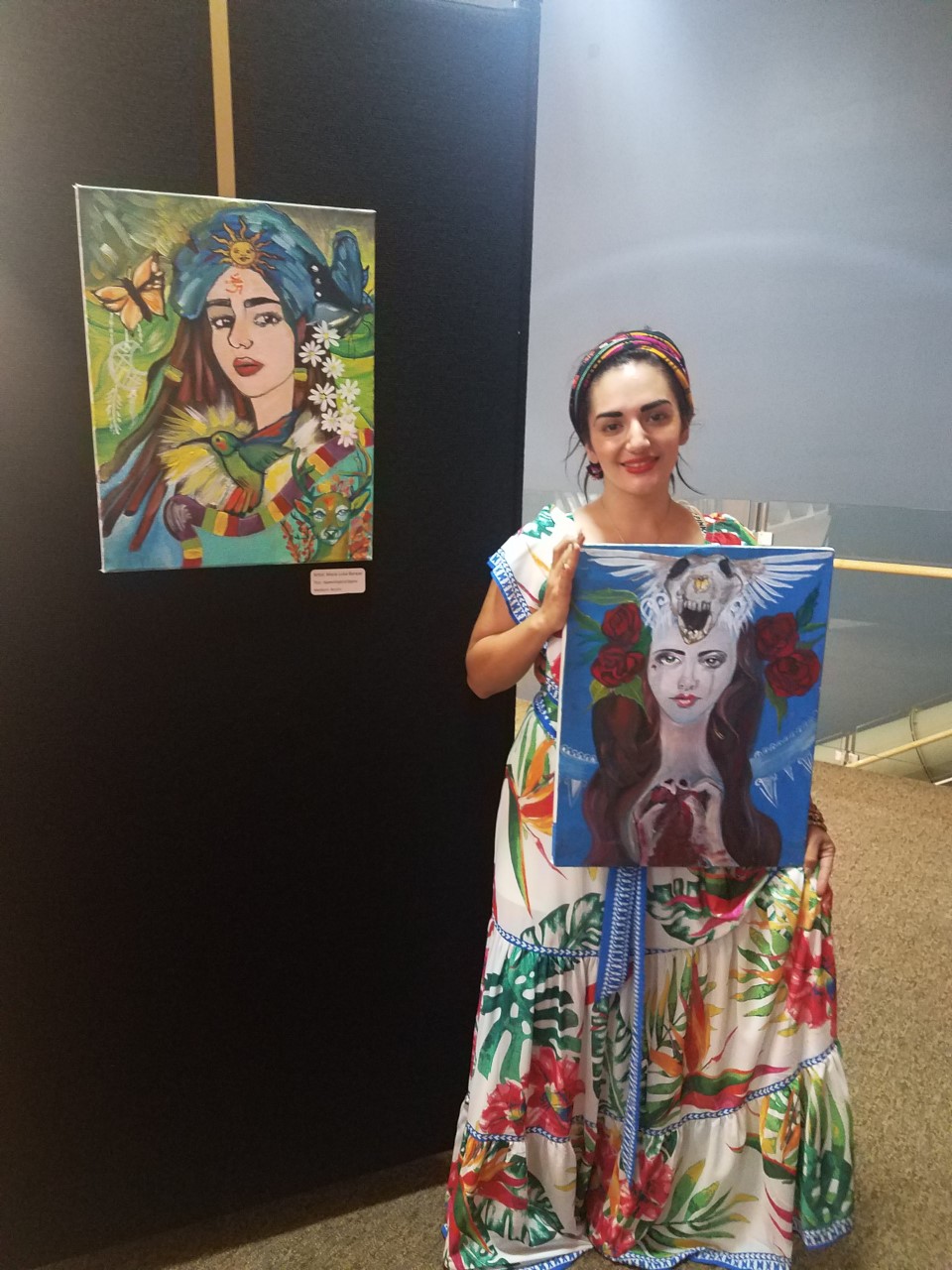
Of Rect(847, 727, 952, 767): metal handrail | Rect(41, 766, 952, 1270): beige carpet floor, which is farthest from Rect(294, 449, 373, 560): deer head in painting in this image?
Rect(847, 727, 952, 767): metal handrail

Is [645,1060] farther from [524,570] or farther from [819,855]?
[524,570]

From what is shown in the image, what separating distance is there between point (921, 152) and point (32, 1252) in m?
4.18

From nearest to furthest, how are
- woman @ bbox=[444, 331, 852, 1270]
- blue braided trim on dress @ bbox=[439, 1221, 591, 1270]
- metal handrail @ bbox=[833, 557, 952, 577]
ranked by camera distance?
woman @ bbox=[444, 331, 852, 1270]
blue braided trim on dress @ bbox=[439, 1221, 591, 1270]
metal handrail @ bbox=[833, 557, 952, 577]

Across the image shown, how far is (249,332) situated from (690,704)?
0.80 m

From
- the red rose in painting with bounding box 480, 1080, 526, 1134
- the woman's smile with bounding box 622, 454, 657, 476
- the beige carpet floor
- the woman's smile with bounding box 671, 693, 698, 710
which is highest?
the woman's smile with bounding box 622, 454, 657, 476

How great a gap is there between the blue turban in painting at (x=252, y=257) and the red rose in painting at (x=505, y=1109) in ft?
4.04

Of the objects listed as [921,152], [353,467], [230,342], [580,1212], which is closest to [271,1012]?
[580,1212]

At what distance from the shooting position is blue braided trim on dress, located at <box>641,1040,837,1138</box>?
1.44 metres

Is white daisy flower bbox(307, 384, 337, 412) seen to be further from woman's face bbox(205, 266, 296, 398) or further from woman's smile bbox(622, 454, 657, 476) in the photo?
woman's smile bbox(622, 454, 657, 476)

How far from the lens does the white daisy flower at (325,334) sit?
4.13 ft

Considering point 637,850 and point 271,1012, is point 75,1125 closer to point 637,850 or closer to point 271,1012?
point 271,1012

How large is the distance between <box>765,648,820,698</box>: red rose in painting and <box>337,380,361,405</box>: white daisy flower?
0.71 metres

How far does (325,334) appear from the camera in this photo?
1.27m

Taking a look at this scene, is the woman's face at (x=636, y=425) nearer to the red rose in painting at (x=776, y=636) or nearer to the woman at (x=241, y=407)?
the red rose in painting at (x=776, y=636)
